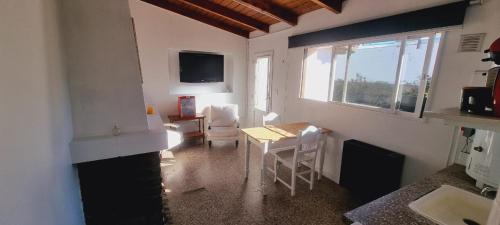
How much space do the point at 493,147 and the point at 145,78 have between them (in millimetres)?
4684

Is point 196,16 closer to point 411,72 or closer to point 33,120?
point 411,72

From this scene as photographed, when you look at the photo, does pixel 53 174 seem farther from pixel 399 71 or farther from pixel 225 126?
pixel 225 126

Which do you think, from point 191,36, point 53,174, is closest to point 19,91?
point 53,174

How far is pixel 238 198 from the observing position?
2.55m

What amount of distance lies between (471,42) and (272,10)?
2.34m

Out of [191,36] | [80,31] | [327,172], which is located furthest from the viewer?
[191,36]

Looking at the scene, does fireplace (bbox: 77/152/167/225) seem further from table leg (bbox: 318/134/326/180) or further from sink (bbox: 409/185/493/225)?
table leg (bbox: 318/134/326/180)

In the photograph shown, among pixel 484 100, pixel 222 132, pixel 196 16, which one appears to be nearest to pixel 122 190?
pixel 484 100

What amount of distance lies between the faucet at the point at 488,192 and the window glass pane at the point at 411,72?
1.12 meters

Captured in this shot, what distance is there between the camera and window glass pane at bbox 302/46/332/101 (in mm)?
3171

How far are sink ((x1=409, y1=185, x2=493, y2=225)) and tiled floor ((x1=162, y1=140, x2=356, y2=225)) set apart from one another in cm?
119

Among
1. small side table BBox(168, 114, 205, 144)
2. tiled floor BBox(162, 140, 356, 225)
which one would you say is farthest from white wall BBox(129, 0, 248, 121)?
tiled floor BBox(162, 140, 356, 225)

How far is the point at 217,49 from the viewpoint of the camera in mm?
4738

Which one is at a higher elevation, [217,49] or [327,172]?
[217,49]
